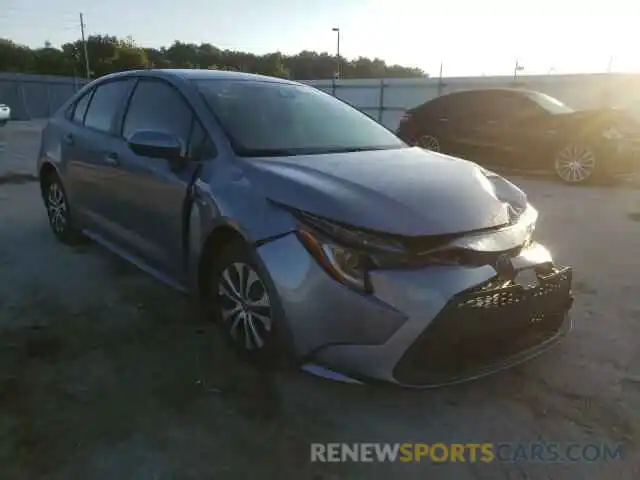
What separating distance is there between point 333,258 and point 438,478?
2.90ft

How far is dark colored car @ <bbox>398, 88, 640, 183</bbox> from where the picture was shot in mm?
7242

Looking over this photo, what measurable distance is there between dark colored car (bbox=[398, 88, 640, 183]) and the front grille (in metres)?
6.03

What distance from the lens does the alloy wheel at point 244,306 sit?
7.69ft

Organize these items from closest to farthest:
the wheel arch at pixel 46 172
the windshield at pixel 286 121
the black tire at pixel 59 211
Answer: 1. the windshield at pixel 286 121
2. the black tire at pixel 59 211
3. the wheel arch at pixel 46 172

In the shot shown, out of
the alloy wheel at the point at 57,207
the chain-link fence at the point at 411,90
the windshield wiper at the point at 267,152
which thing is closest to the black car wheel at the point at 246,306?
the windshield wiper at the point at 267,152

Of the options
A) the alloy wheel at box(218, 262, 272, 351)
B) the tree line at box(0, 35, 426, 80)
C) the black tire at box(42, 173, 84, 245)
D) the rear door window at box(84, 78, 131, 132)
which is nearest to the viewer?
the alloy wheel at box(218, 262, 272, 351)

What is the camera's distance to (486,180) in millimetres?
2703

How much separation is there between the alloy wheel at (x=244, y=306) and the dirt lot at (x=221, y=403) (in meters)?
0.16

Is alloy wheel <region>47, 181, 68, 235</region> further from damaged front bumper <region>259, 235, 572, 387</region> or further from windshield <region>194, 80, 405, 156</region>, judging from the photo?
damaged front bumper <region>259, 235, 572, 387</region>

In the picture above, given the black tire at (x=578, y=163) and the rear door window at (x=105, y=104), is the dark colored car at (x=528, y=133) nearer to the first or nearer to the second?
the black tire at (x=578, y=163)

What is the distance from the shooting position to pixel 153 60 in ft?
172

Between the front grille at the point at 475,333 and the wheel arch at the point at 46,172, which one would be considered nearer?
the front grille at the point at 475,333

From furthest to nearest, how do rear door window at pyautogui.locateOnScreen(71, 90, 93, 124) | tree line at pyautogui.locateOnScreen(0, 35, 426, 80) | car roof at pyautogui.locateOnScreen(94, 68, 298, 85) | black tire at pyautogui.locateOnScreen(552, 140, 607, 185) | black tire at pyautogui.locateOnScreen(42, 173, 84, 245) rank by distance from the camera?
tree line at pyautogui.locateOnScreen(0, 35, 426, 80)
black tire at pyautogui.locateOnScreen(552, 140, 607, 185)
black tire at pyautogui.locateOnScreen(42, 173, 84, 245)
rear door window at pyautogui.locateOnScreen(71, 90, 93, 124)
car roof at pyautogui.locateOnScreen(94, 68, 298, 85)

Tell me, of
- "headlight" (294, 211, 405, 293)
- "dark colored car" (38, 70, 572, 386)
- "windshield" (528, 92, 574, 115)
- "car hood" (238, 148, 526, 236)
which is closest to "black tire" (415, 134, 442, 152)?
"windshield" (528, 92, 574, 115)
